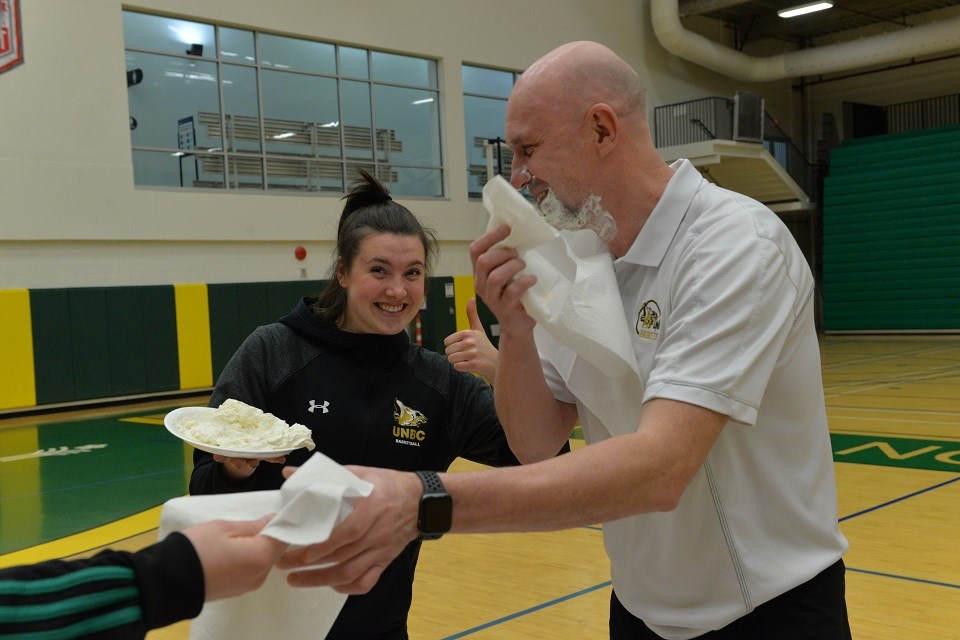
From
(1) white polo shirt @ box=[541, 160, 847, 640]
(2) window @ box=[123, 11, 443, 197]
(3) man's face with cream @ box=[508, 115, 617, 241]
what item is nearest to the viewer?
(1) white polo shirt @ box=[541, 160, 847, 640]

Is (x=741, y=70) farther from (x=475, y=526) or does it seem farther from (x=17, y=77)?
(x=475, y=526)

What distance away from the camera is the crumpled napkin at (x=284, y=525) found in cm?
150

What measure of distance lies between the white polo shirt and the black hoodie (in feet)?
3.17

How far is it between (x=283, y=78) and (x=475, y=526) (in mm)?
15365

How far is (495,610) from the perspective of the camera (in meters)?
4.39

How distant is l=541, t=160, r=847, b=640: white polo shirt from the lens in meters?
1.63

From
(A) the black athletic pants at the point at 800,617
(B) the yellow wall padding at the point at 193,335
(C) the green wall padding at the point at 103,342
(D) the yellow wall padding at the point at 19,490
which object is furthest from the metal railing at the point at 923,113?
(A) the black athletic pants at the point at 800,617

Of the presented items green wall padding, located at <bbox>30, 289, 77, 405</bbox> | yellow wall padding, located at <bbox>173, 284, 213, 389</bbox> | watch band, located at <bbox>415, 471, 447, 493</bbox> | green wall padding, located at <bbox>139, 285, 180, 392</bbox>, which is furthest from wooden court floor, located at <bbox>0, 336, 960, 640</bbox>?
yellow wall padding, located at <bbox>173, 284, 213, 389</bbox>

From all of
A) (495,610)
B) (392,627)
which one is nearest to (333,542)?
(392,627)

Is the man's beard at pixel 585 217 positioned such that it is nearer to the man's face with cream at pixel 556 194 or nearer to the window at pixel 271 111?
the man's face with cream at pixel 556 194

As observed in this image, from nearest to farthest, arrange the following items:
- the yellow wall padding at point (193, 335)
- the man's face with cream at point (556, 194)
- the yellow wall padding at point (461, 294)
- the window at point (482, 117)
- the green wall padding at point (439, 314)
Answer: the man's face with cream at point (556, 194), the yellow wall padding at point (193, 335), the green wall padding at point (439, 314), the yellow wall padding at point (461, 294), the window at point (482, 117)

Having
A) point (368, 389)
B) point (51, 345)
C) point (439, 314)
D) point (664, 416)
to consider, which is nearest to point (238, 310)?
point (51, 345)

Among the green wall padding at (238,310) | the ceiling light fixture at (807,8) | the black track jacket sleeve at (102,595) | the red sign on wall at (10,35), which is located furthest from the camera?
the ceiling light fixture at (807,8)

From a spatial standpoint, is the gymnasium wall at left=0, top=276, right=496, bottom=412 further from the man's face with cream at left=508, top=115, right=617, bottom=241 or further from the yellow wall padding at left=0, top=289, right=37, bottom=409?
the man's face with cream at left=508, top=115, right=617, bottom=241
